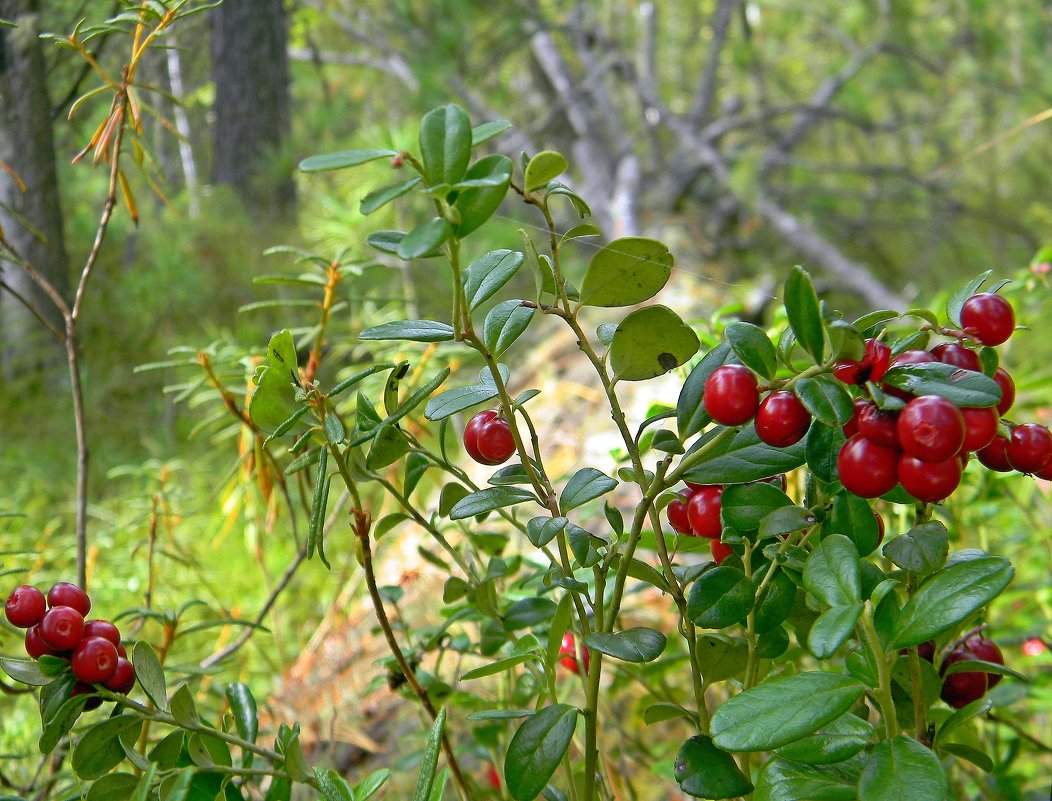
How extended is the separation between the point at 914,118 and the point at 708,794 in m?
4.31

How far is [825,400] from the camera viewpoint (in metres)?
0.35

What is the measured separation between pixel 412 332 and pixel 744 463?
0.16m

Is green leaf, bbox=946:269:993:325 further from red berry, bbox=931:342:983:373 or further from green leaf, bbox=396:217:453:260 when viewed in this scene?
green leaf, bbox=396:217:453:260

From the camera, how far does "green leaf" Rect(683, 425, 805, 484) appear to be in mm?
402

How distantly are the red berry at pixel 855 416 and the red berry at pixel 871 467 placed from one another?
16 millimetres

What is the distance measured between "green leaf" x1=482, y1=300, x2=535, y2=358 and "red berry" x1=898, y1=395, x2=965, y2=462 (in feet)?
0.58

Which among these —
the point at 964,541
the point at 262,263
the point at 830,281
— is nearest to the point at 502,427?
the point at 964,541

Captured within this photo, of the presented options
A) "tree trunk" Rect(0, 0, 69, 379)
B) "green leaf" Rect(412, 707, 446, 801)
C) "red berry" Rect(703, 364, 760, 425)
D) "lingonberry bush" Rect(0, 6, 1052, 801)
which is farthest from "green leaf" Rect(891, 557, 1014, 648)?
"tree trunk" Rect(0, 0, 69, 379)

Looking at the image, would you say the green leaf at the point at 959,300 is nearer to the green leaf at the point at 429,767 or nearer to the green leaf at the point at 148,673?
the green leaf at the point at 429,767

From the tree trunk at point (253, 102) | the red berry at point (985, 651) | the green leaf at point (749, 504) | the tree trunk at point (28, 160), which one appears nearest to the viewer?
the green leaf at point (749, 504)

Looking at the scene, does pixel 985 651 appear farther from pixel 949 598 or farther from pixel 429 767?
pixel 429 767

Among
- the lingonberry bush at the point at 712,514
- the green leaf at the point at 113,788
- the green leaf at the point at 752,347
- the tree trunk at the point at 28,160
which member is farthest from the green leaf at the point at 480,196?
the tree trunk at the point at 28,160

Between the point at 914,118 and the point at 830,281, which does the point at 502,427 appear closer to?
the point at 830,281

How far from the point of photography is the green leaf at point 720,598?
0.42m
